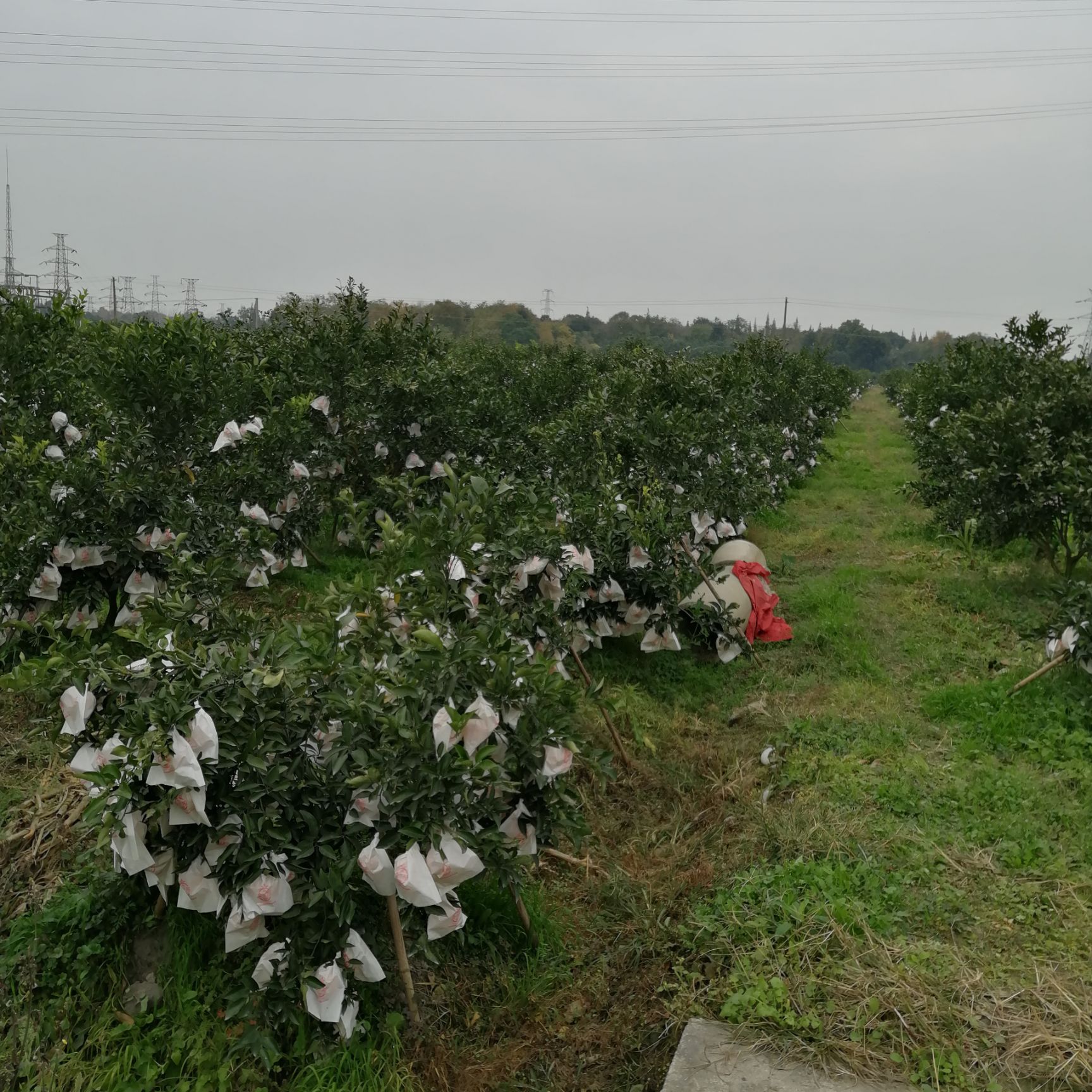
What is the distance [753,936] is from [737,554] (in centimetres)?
444

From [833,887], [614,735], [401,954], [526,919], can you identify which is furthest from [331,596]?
[833,887]

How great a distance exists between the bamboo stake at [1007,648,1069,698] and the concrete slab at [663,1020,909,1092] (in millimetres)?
2915

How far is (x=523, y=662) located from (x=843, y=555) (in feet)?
21.6

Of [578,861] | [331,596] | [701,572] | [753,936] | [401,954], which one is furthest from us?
[701,572]

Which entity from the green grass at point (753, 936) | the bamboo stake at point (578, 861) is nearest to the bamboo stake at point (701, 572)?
the green grass at point (753, 936)

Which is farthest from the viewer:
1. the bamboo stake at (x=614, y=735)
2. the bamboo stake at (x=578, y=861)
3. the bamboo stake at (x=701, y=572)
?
the bamboo stake at (x=701, y=572)

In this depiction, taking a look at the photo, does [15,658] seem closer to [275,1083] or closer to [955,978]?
[275,1083]

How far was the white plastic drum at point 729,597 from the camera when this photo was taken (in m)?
5.49

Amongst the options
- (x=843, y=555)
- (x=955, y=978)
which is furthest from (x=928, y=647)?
(x=955, y=978)

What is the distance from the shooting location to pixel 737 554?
707 cm

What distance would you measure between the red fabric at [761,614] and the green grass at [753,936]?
1.17 m

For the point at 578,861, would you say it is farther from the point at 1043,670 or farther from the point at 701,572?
the point at 1043,670

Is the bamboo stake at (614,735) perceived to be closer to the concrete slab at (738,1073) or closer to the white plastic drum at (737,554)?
the concrete slab at (738,1073)

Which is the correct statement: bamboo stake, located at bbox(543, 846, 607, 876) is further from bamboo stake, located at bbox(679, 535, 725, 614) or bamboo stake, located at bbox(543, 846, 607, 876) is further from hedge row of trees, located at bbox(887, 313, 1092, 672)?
hedge row of trees, located at bbox(887, 313, 1092, 672)
